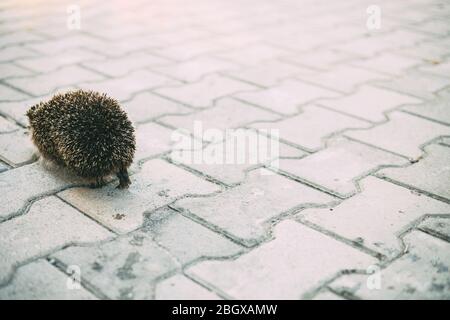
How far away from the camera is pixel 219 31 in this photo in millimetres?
6254

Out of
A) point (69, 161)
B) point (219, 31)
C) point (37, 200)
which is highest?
point (219, 31)

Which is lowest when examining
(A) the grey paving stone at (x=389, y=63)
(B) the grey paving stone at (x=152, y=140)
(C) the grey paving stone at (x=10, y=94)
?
(B) the grey paving stone at (x=152, y=140)

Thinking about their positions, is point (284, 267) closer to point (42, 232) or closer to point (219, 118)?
point (42, 232)

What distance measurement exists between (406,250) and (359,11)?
219 inches

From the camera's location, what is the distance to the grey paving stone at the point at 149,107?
399cm

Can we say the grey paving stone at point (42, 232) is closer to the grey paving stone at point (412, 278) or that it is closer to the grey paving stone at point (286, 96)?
the grey paving stone at point (412, 278)

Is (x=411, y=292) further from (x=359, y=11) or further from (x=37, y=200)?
(x=359, y=11)

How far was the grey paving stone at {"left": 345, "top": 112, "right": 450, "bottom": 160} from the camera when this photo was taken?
361cm

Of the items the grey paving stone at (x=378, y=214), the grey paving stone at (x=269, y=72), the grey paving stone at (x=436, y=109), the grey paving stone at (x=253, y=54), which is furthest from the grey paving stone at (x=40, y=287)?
the grey paving stone at (x=253, y=54)

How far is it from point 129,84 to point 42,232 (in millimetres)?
2232

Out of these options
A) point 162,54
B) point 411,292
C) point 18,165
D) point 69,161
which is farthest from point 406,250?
point 162,54

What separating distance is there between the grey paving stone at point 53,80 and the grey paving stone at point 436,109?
2.81 m

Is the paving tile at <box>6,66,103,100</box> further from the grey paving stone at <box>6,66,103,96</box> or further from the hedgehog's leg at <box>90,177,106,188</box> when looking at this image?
the hedgehog's leg at <box>90,177,106,188</box>

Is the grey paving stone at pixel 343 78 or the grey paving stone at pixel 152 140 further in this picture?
the grey paving stone at pixel 343 78
